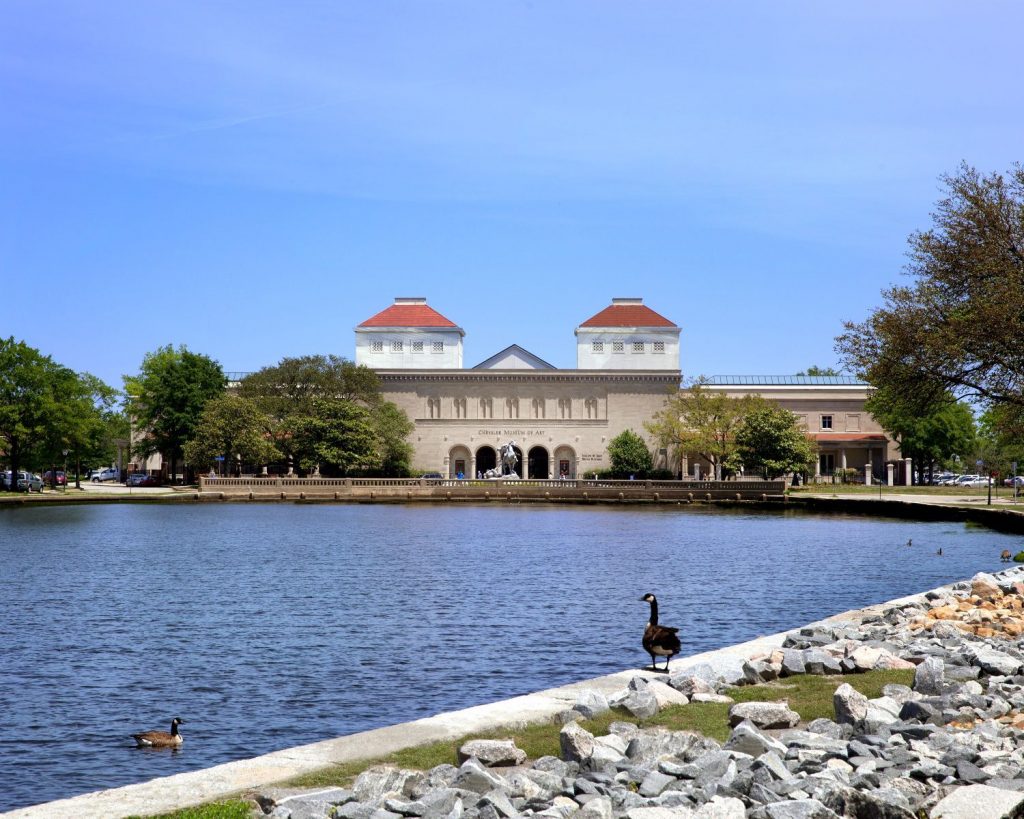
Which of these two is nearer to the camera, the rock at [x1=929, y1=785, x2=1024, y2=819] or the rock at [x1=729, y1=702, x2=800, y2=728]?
the rock at [x1=929, y1=785, x2=1024, y2=819]

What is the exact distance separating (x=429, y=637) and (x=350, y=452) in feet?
255

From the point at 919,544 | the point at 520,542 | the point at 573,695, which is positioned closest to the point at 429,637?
the point at 573,695

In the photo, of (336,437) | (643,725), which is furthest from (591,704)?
(336,437)

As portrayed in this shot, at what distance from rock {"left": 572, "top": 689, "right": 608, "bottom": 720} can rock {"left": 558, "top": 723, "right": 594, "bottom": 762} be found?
1930mm

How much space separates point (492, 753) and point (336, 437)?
89566 mm

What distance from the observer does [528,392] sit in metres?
120

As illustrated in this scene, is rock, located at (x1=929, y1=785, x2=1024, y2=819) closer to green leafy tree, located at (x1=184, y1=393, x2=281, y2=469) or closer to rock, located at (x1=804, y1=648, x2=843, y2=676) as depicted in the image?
rock, located at (x1=804, y1=648, x2=843, y2=676)

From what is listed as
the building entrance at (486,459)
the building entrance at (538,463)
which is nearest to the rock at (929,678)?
the building entrance at (538,463)

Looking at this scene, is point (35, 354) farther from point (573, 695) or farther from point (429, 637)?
point (573, 695)

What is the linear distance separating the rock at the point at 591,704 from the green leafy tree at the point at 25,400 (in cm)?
7231

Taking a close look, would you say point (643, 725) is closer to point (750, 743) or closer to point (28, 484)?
point (750, 743)

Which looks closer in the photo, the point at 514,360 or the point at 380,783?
the point at 380,783

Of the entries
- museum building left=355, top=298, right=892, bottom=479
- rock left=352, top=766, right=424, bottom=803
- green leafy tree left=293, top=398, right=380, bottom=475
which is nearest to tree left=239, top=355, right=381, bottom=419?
green leafy tree left=293, top=398, right=380, bottom=475

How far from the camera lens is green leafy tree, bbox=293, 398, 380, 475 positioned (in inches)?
3866
